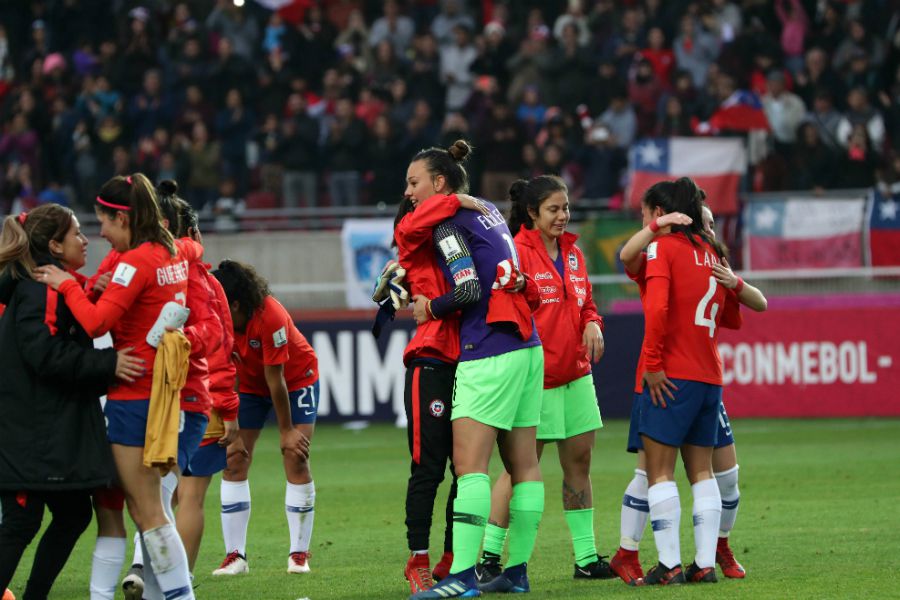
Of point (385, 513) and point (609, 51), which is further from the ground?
point (609, 51)

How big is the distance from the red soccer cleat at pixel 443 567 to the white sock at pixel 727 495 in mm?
1533

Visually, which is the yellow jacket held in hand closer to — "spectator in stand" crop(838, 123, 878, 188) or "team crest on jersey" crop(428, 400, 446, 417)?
"team crest on jersey" crop(428, 400, 446, 417)

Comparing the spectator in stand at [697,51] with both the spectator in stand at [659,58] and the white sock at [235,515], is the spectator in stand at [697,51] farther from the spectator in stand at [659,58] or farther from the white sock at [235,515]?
the white sock at [235,515]

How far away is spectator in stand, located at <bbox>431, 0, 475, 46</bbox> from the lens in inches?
933

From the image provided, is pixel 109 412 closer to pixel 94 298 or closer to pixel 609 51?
pixel 94 298

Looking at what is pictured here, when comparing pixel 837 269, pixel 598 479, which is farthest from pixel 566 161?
pixel 598 479

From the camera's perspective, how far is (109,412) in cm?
666

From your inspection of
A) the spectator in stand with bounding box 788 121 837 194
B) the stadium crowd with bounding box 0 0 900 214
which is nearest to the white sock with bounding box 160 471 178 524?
the stadium crowd with bounding box 0 0 900 214

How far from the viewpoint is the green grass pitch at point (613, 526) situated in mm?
7882

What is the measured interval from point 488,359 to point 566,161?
557 inches

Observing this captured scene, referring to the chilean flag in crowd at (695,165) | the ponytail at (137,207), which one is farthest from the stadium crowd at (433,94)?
the ponytail at (137,207)

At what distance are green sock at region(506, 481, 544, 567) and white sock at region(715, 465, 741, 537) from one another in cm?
135

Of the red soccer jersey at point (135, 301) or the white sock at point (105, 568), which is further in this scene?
the white sock at point (105, 568)

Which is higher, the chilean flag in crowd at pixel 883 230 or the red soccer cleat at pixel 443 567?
the chilean flag in crowd at pixel 883 230
